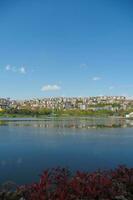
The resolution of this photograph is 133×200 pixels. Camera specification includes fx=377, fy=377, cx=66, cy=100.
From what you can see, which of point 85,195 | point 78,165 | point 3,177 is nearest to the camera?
point 85,195

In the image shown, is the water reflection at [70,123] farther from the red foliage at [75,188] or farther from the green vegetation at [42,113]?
the green vegetation at [42,113]

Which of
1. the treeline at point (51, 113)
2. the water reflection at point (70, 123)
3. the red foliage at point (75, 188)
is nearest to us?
the red foliage at point (75, 188)

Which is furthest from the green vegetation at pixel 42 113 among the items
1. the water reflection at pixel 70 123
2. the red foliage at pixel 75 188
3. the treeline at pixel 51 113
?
the red foliage at pixel 75 188

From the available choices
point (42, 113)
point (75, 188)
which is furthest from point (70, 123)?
point (42, 113)

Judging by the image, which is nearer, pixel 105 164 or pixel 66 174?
pixel 66 174

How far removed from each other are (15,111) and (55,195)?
102802 millimetres

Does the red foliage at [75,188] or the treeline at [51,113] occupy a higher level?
the red foliage at [75,188]

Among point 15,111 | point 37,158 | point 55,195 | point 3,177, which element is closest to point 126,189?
point 55,195

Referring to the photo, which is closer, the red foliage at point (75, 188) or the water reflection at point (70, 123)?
the red foliage at point (75, 188)

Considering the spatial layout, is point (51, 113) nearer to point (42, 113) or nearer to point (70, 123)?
point (42, 113)

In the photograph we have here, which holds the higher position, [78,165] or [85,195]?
[85,195]

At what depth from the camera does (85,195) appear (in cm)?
356

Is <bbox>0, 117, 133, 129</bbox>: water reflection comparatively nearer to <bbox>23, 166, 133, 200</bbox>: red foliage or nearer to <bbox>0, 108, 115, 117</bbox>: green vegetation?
<bbox>23, 166, 133, 200</bbox>: red foliage

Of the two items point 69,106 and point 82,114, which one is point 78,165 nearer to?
point 82,114
